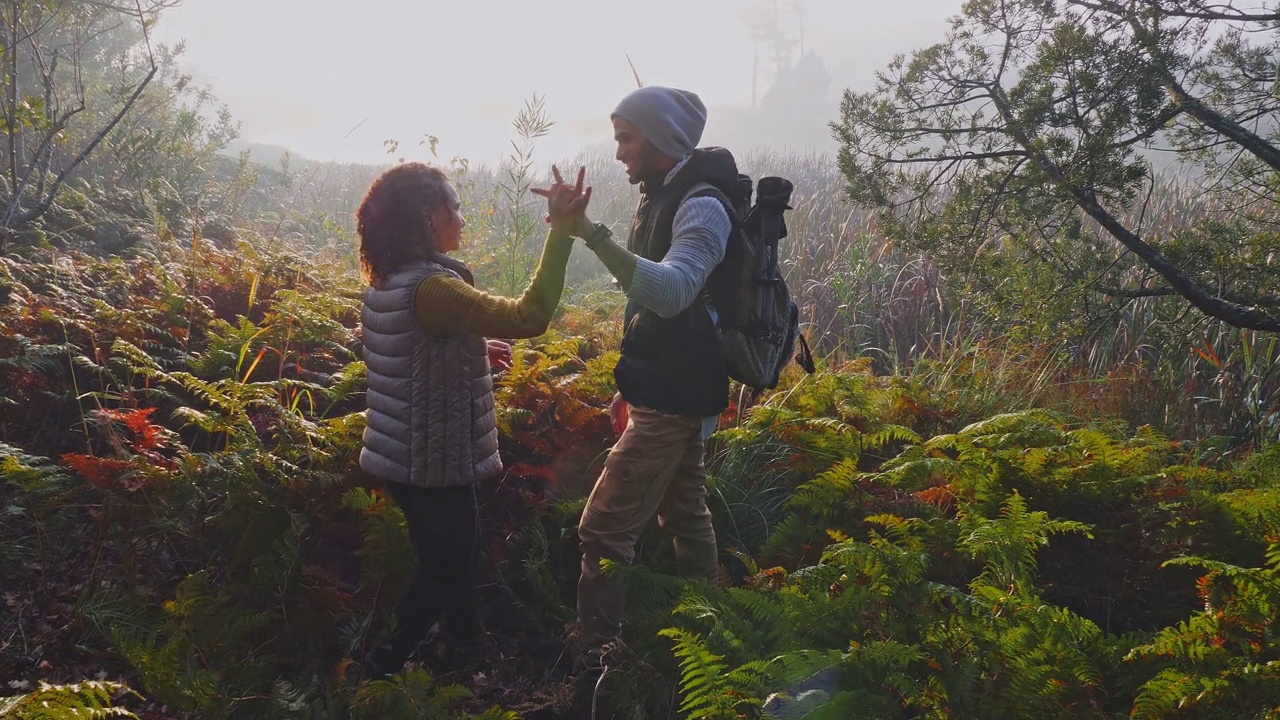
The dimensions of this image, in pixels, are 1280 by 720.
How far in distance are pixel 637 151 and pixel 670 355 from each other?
834mm

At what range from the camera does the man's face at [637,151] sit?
3088mm

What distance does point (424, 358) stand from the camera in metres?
2.94

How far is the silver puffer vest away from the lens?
9.62ft

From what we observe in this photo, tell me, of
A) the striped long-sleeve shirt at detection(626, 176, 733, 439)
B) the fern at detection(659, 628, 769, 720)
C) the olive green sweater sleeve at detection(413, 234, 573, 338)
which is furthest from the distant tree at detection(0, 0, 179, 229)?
the fern at detection(659, 628, 769, 720)

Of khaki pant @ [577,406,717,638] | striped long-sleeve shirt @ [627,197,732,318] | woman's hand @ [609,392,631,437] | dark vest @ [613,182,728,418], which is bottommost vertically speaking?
khaki pant @ [577,406,717,638]

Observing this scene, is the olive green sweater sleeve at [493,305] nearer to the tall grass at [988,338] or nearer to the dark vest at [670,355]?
the dark vest at [670,355]

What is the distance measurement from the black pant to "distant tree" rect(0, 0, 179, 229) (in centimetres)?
311

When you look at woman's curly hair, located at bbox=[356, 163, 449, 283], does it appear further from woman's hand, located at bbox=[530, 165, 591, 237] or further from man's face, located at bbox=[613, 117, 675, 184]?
man's face, located at bbox=[613, 117, 675, 184]

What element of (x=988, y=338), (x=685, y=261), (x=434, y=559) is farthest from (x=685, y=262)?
(x=988, y=338)

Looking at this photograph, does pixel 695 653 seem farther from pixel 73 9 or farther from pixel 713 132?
pixel 713 132

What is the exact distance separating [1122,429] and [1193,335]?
4.59 feet

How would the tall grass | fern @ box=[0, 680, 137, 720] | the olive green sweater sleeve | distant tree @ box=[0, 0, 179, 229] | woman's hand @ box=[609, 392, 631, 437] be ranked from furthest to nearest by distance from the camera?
the tall grass, distant tree @ box=[0, 0, 179, 229], woman's hand @ box=[609, 392, 631, 437], the olive green sweater sleeve, fern @ box=[0, 680, 137, 720]

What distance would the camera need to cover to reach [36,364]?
4402 millimetres

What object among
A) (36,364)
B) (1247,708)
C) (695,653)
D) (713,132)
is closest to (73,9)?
(36,364)
